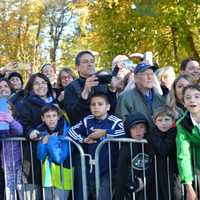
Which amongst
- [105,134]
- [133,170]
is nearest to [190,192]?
[133,170]

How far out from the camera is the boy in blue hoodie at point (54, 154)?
5977 mm

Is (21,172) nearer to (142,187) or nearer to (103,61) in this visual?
(142,187)

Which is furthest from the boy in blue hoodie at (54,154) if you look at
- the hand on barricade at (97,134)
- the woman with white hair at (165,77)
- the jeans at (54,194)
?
the woman with white hair at (165,77)

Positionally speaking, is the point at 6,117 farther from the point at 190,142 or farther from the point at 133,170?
the point at 190,142

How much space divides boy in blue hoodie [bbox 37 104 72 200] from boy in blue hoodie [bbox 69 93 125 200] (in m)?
0.24

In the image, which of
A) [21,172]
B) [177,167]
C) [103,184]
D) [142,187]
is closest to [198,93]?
[177,167]

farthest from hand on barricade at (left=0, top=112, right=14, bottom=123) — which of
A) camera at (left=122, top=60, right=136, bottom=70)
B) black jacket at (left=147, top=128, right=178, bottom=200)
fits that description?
camera at (left=122, top=60, right=136, bottom=70)

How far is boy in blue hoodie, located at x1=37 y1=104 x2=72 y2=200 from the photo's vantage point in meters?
5.98

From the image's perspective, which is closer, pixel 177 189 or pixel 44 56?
pixel 177 189

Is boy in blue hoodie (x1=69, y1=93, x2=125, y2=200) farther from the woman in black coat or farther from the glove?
the woman in black coat

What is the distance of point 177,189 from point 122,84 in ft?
7.44

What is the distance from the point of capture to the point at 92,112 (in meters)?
5.88

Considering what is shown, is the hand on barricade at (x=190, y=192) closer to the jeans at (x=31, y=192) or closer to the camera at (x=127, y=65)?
the jeans at (x=31, y=192)

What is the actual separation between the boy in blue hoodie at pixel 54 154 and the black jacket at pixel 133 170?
0.86 m
